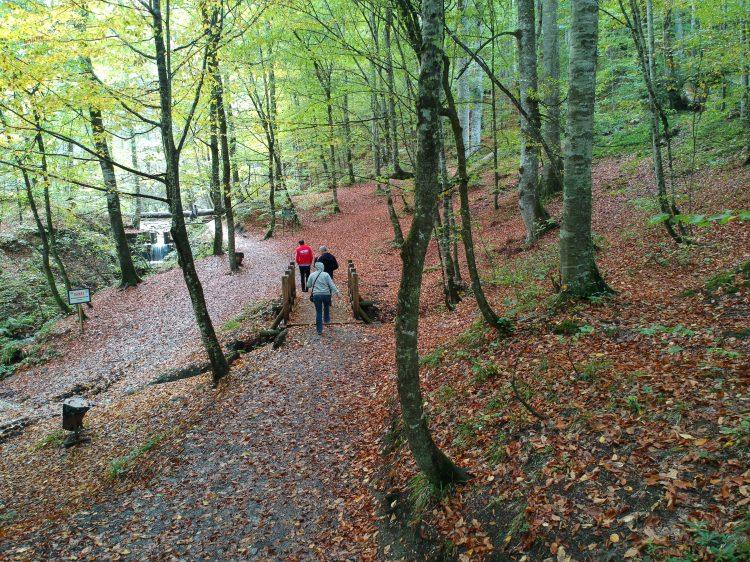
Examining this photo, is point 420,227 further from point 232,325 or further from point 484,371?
point 232,325

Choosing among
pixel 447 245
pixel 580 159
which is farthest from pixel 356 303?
pixel 580 159

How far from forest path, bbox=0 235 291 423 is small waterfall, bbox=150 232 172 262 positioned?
9084 mm

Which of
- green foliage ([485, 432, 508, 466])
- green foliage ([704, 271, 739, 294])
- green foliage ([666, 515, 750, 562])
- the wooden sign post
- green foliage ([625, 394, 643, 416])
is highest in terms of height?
Answer: green foliage ([704, 271, 739, 294])

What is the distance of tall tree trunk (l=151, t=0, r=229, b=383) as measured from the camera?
8227mm

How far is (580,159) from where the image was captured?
6.10 meters

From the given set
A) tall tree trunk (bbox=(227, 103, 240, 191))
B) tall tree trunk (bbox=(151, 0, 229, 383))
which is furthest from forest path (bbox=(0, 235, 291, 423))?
tall tree trunk (bbox=(227, 103, 240, 191))

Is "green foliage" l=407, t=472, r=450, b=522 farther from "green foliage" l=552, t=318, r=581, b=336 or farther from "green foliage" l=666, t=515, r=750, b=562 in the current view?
"green foliage" l=552, t=318, r=581, b=336

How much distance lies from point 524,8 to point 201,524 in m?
12.6

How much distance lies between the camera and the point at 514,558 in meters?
3.49

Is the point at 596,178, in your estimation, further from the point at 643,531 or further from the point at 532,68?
the point at 643,531

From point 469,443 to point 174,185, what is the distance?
7.36 metres

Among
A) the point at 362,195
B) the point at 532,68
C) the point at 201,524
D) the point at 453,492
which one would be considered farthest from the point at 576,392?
the point at 362,195

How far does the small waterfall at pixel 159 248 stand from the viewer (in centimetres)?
2779

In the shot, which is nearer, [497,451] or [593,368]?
[497,451]
